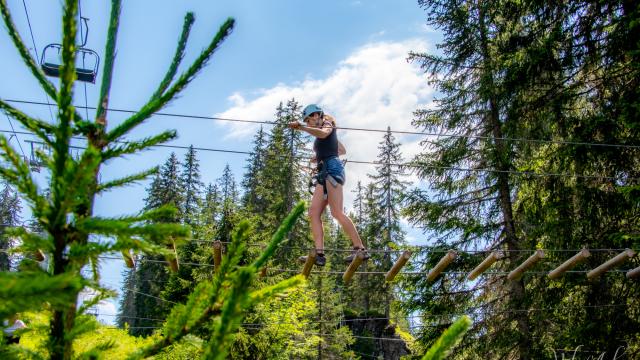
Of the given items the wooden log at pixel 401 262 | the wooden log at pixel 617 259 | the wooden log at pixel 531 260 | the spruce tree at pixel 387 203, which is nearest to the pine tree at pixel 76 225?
the wooden log at pixel 401 262

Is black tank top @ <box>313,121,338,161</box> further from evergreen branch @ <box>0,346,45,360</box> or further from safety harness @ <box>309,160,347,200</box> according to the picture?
evergreen branch @ <box>0,346,45,360</box>

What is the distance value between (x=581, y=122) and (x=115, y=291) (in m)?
10.1

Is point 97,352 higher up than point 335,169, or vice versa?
point 335,169

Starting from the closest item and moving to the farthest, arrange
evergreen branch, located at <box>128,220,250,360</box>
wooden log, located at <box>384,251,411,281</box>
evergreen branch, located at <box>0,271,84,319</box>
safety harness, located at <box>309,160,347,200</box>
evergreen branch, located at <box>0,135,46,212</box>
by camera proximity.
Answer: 1. evergreen branch, located at <box>0,271,84,319</box>
2. evergreen branch, located at <box>0,135,46,212</box>
3. evergreen branch, located at <box>128,220,250,360</box>
4. safety harness, located at <box>309,160,347,200</box>
5. wooden log, located at <box>384,251,411,281</box>

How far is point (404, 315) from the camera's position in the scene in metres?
12.8

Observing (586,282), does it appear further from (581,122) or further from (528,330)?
(581,122)

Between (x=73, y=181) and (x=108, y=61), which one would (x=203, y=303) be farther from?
(x=108, y=61)

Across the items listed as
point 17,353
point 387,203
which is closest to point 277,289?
point 17,353

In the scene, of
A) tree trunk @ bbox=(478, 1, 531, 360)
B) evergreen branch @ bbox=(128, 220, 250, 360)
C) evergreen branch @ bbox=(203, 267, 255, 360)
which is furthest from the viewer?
tree trunk @ bbox=(478, 1, 531, 360)

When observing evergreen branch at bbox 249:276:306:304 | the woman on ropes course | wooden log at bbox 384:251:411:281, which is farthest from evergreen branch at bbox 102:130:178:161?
wooden log at bbox 384:251:411:281

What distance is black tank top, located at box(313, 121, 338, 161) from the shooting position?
6734mm

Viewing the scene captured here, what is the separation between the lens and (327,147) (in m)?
6.75

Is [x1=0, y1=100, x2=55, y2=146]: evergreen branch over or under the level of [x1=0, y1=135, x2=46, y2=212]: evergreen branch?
over

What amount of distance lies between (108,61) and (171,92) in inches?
11.2
